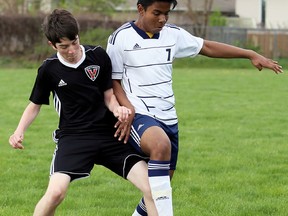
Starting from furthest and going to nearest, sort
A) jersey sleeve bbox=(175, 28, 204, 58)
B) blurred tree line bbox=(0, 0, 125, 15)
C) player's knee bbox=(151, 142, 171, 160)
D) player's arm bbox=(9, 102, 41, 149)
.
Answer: blurred tree line bbox=(0, 0, 125, 15), jersey sleeve bbox=(175, 28, 204, 58), player's arm bbox=(9, 102, 41, 149), player's knee bbox=(151, 142, 171, 160)

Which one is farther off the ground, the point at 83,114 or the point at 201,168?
the point at 83,114

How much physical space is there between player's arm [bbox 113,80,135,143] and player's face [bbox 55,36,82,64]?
0.41 metres

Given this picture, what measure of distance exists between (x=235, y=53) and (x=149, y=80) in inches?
32.4

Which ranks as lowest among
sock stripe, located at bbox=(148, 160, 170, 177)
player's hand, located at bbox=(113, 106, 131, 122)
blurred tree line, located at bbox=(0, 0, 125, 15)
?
blurred tree line, located at bbox=(0, 0, 125, 15)

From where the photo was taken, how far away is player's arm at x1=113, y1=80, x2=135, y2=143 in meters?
5.43

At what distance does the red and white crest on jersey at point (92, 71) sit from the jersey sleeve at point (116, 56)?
15 cm

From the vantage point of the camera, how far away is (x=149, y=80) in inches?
218

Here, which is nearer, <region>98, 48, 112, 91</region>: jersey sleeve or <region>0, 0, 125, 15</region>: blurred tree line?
<region>98, 48, 112, 91</region>: jersey sleeve

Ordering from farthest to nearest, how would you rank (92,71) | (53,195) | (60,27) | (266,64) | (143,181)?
(266,64)
(92,71)
(143,181)
(60,27)
(53,195)

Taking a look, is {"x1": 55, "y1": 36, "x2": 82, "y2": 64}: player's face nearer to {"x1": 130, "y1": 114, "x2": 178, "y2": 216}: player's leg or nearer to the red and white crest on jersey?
the red and white crest on jersey

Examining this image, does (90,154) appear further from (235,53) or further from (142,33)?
(235,53)

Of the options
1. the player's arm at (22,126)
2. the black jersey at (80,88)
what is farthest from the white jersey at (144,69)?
the player's arm at (22,126)

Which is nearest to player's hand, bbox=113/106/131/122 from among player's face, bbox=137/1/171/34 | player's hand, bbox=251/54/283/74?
player's face, bbox=137/1/171/34

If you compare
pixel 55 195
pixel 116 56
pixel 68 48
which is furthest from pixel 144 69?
pixel 55 195
